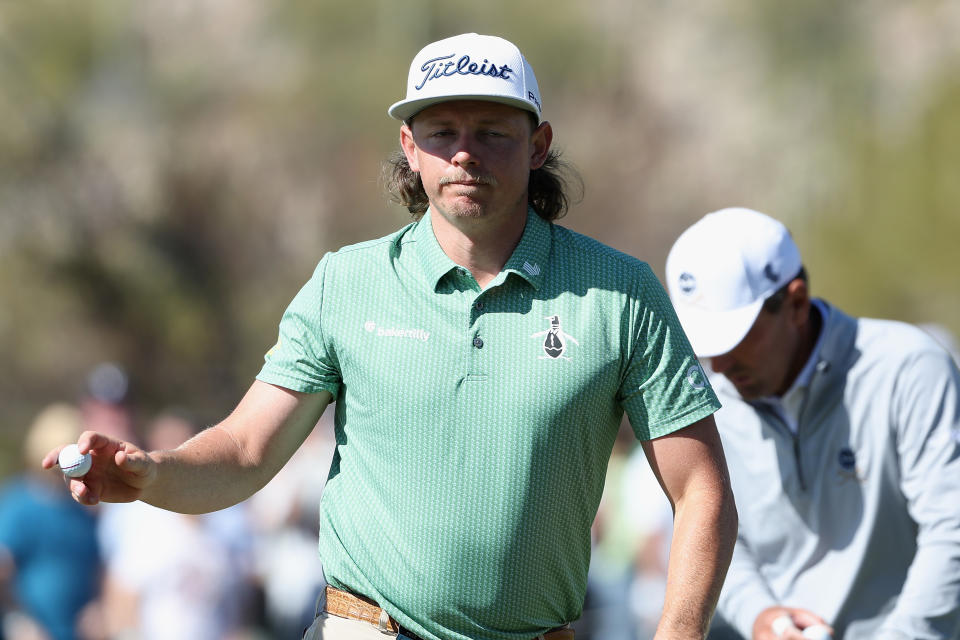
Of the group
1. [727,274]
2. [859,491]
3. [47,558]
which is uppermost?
[727,274]

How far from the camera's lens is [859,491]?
4965 mm

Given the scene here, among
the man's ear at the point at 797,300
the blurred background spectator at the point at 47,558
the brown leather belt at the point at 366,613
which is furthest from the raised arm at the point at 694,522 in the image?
the blurred background spectator at the point at 47,558

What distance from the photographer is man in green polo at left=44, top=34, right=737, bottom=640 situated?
149 inches

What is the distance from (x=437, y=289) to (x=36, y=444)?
620 cm

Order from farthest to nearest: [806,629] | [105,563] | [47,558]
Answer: [105,563] → [47,558] → [806,629]

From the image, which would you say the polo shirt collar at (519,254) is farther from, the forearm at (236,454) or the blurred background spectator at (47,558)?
the blurred background spectator at (47,558)

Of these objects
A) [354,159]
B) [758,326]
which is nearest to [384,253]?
[758,326]

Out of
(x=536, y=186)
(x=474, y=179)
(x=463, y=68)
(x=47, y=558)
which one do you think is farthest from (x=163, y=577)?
(x=463, y=68)

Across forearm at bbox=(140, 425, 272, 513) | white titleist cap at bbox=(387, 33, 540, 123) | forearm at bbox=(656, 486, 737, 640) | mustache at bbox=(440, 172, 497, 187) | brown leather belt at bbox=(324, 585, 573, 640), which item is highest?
white titleist cap at bbox=(387, 33, 540, 123)

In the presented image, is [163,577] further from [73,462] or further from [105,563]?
[73,462]

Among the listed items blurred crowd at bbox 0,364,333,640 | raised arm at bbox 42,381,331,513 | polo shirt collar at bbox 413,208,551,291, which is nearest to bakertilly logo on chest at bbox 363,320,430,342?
polo shirt collar at bbox 413,208,551,291

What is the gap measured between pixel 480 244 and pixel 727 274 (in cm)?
140

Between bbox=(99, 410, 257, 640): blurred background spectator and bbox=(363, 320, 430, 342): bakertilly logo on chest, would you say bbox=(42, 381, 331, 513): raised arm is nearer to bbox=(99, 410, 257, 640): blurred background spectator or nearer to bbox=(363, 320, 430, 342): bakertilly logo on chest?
bbox=(363, 320, 430, 342): bakertilly logo on chest

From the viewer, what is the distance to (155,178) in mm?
29188
